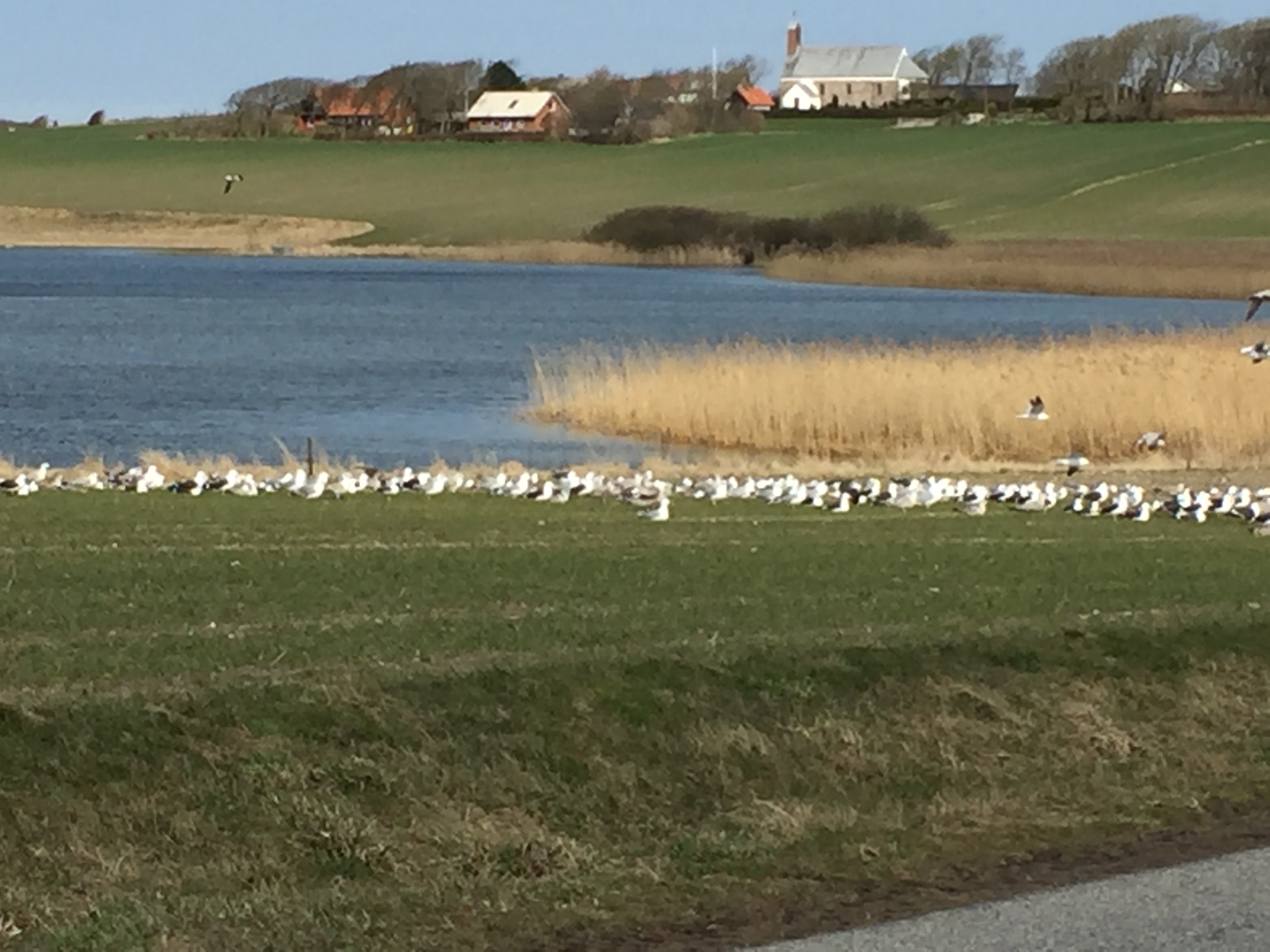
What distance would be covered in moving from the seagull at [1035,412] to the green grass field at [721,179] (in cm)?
6730

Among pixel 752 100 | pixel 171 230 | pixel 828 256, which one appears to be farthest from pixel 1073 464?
pixel 752 100

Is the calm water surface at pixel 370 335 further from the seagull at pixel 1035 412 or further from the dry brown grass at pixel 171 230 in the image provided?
the dry brown grass at pixel 171 230

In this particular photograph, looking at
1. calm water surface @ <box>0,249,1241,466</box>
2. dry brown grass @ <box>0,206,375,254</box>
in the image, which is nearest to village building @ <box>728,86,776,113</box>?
dry brown grass @ <box>0,206,375,254</box>

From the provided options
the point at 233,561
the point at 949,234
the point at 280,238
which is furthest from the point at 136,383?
the point at 280,238

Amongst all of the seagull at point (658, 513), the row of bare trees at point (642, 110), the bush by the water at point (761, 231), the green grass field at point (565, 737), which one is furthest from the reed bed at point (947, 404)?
the row of bare trees at point (642, 110)

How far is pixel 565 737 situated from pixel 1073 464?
15287 millimetres

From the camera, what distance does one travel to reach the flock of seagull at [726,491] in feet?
57.0

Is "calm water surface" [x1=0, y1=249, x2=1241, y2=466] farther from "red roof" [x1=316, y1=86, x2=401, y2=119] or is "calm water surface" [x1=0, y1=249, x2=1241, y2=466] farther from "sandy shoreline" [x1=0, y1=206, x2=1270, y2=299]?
"red roof" [x1=316, y1=86, x2=401, y2=119]

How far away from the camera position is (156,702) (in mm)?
8781

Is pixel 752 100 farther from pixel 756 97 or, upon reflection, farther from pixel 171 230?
pixel 171 230

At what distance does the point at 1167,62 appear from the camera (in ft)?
495

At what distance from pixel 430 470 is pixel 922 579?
34.6 feet

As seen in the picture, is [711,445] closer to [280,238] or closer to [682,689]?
[682,689]

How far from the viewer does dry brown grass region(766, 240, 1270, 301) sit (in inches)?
2916
